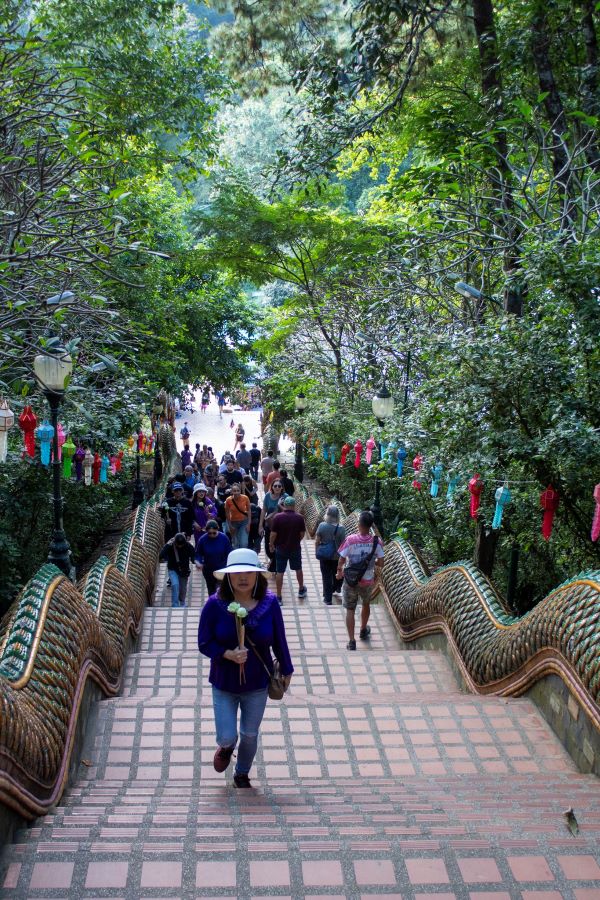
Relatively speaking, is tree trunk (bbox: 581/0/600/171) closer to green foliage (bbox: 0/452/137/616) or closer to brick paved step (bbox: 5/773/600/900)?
brick paved step (bbox: 5/773/600/900)

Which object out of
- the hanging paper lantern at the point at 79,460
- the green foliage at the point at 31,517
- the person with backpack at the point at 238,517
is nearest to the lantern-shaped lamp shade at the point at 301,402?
the green foliage at the point at 31,517

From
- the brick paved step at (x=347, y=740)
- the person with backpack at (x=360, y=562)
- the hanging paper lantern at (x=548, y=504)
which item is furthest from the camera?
the person with backpack at (x=360, y=562)

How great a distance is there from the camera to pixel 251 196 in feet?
60.5

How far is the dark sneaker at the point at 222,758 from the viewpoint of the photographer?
4671 millimetres

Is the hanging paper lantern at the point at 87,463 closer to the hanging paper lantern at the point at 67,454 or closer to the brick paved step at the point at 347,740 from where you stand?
the hanging paper lantern at the point at 67,454

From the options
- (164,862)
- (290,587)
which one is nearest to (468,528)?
(290,587)

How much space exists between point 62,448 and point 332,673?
533 cm

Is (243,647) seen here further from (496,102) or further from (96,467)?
(96,467)

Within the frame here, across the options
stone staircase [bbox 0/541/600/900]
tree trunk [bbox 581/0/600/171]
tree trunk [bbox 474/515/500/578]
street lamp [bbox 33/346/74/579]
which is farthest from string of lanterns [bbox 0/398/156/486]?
tree trunk [bbox 581/0/600/171]

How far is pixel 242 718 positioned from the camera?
4.64 metres

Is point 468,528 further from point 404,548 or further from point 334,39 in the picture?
point 334,39

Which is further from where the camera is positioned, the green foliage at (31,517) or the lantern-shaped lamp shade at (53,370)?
the green foliage at (31,517)

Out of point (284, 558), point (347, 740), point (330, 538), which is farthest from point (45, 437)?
point (347, 740)

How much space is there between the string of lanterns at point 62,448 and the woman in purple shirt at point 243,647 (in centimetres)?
338
